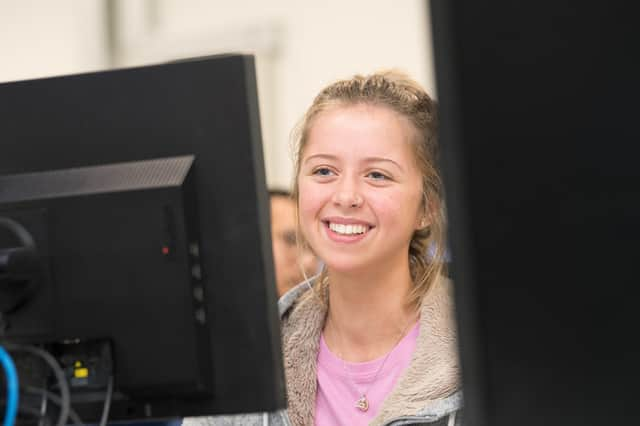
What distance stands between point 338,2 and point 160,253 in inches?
111

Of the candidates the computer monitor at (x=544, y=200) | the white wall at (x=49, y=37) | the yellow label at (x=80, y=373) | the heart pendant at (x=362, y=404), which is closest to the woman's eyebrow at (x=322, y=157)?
the heart pendant at (x=362, y=404)

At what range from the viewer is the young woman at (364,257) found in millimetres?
1574

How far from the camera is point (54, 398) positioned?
927 mm

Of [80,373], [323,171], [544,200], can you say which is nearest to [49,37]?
[323,171]

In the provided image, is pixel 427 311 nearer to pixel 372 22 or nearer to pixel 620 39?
pixel 620 39

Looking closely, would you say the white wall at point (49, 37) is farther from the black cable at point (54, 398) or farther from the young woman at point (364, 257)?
the black cable at point (54, 398)

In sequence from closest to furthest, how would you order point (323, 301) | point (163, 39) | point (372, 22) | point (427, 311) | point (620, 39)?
point (620, 39)
point (427, 311)
point (323, 301)
point (372, 22)
point (163, 39)

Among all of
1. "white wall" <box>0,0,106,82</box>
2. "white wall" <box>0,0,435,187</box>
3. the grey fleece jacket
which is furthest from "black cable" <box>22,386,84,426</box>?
"white wall" <box>0,0,106,82</box>

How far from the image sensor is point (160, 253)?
0.91m

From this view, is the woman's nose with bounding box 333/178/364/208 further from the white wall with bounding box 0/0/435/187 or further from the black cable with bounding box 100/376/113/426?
the white wall with bounding box 0/0/435/187

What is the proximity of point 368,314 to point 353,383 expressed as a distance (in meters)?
0.14

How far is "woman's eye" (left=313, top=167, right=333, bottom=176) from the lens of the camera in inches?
64.3

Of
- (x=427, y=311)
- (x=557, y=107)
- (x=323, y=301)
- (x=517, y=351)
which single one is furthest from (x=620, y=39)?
(x=323, y=301)

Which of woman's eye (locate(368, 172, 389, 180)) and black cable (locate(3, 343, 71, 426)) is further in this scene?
woman's eye (locate(368, 172, 389, 180))
